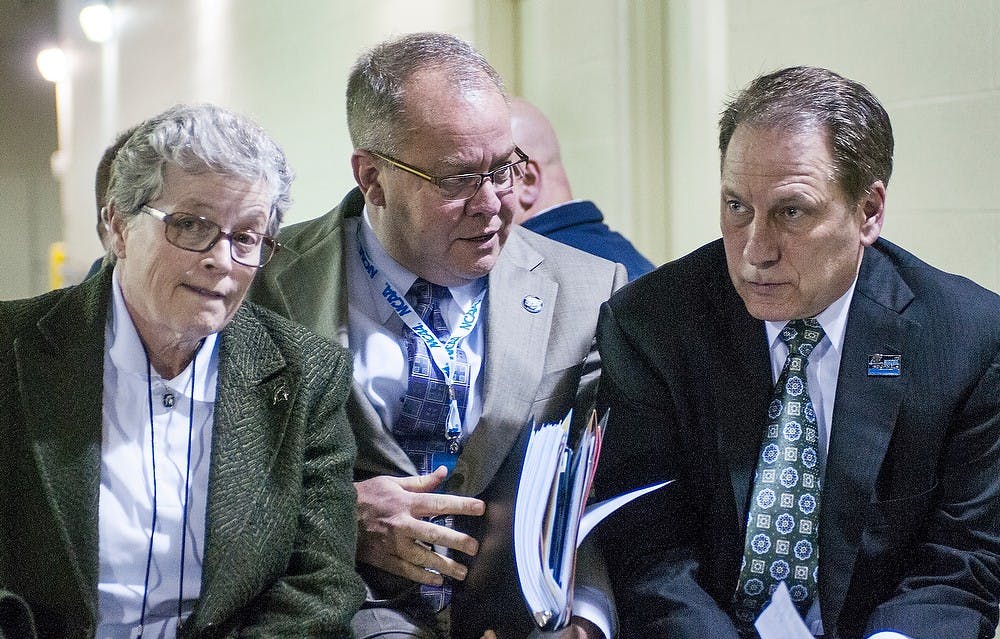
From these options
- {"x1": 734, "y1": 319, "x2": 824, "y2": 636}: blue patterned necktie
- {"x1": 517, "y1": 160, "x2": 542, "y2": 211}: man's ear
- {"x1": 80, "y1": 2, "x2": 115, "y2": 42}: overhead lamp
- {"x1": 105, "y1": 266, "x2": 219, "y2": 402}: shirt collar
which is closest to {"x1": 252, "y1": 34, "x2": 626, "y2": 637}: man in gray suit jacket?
{"x1": 105, "y1": 266, "x2": 219, "y2": 402}: shirt collar

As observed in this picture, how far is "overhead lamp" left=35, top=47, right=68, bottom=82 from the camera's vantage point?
414 cm

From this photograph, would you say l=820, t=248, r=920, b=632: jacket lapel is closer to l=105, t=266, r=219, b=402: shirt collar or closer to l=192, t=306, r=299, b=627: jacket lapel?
l=192, t=306, r=299, b=627: jacket lapel

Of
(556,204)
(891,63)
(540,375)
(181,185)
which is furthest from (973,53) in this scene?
(181,185)

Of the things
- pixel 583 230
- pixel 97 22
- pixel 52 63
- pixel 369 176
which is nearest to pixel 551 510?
pixel 369 176

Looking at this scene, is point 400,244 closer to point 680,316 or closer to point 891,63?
point 680,316

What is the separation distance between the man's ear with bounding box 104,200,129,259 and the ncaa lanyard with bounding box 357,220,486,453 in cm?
58

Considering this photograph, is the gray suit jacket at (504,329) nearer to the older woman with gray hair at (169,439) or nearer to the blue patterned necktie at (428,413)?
the blue patterned necktie at (428,413)

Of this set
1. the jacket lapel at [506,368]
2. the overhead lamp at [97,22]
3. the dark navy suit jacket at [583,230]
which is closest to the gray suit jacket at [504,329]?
the jacket lapel at [506,368]

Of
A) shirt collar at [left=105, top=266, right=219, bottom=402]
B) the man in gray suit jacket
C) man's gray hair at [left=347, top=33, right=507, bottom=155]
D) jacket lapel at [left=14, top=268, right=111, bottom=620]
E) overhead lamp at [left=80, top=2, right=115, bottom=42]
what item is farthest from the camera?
overhead lamp at [left=80, top=2, right=115, bottom=42]

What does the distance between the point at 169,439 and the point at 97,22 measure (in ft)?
10.8

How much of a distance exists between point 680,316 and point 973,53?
1484mm

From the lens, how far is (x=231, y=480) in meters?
1.72

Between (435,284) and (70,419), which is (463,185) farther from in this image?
(70,419)

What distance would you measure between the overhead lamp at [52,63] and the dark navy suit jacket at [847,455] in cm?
307
